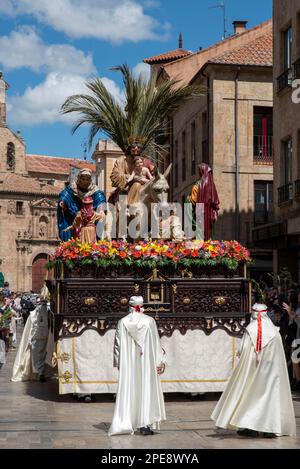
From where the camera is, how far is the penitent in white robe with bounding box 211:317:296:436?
949 centimetres

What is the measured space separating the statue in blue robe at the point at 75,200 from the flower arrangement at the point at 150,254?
1496mm

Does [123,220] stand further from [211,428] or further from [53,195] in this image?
[53,195]

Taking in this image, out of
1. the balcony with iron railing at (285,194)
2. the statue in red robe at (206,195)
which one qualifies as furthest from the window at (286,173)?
the statue in red robe at (206,195)

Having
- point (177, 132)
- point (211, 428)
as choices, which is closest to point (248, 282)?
point (211, 428)

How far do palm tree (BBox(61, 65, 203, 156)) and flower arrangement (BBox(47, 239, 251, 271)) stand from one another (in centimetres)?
272

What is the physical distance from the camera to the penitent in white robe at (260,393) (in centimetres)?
949

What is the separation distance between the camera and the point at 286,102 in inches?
952

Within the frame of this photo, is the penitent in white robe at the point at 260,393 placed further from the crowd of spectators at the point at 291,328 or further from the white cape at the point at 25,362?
the white cape at the point at 25,362

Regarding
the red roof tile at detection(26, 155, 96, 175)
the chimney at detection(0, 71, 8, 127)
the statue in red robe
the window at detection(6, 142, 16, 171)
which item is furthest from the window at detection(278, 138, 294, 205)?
the red roof tile at detection(26, 155, 96, 175)

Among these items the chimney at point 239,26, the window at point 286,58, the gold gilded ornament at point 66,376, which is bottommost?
the gold gilded ornament at point 66,376

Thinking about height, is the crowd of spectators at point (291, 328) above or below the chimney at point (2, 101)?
below

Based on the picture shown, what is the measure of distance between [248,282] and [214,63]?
19784 mm

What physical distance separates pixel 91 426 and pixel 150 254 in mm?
3522

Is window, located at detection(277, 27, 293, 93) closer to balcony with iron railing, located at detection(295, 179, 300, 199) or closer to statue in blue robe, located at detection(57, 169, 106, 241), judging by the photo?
balcony with iron railing, located at detection(295, 179, 300, 199)
